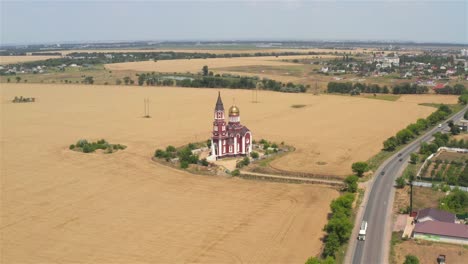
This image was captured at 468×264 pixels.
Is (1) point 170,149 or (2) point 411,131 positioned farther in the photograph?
(2) point 411,131

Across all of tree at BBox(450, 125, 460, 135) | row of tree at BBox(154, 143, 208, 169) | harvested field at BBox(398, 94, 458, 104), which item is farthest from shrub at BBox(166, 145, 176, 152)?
harvested field at BBox(398, 94, 458, 104)

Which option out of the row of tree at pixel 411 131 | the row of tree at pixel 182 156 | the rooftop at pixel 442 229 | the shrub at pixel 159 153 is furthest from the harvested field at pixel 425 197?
the shrub at pixel 159 153

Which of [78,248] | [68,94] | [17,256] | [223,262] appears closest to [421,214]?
[223,262]

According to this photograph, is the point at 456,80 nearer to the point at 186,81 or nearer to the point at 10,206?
the point at 186,81

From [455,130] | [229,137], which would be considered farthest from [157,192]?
[455,130]

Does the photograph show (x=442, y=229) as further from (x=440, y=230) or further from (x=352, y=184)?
(x=352, y=184)

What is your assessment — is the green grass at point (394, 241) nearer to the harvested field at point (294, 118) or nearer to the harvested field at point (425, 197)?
the harvested field at point (425, 197)

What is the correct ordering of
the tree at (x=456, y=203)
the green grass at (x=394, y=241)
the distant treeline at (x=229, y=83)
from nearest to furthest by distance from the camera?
the green grass at (x=394, y=241), the tree at (x=456, y=203), the distant treeline at (x=229, y=83)
